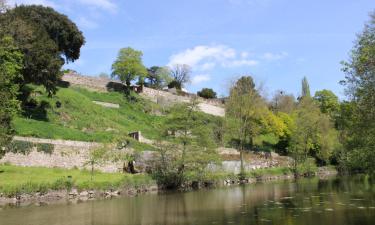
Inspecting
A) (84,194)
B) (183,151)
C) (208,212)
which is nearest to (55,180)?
(84,194)

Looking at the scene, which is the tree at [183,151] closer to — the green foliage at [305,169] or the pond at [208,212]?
the pond at [208,212]

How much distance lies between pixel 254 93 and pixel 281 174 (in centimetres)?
1295

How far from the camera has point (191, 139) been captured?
4516 centimetres

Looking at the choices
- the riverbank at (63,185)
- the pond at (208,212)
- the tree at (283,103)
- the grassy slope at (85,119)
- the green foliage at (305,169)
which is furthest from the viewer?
the tree at (283,103)

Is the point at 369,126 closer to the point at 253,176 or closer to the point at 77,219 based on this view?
the point at 77,219

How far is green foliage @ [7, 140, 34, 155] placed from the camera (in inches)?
1681

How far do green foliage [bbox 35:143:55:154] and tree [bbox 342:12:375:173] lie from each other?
3183 cm

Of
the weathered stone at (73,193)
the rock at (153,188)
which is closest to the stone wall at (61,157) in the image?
the rock at (153,188)

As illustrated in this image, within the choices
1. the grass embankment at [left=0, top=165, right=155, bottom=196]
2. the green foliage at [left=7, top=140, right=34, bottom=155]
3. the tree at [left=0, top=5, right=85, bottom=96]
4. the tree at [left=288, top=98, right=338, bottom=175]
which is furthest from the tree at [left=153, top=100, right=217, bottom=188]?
the tree at [left=288, top=98, right=338, bottom=175]

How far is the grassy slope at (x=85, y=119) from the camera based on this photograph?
166 ft

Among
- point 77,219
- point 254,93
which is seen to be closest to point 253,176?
point 254,93

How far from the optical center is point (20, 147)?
43.3 meters

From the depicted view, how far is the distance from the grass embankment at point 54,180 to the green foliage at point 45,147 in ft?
8.01

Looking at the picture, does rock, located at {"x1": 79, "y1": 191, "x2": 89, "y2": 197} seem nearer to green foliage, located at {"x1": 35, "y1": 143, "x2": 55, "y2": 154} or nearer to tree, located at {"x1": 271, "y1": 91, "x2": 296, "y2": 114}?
green foliage, located at {"x1": 35, "y1": 143, "x2": 55, "y2": 154}
